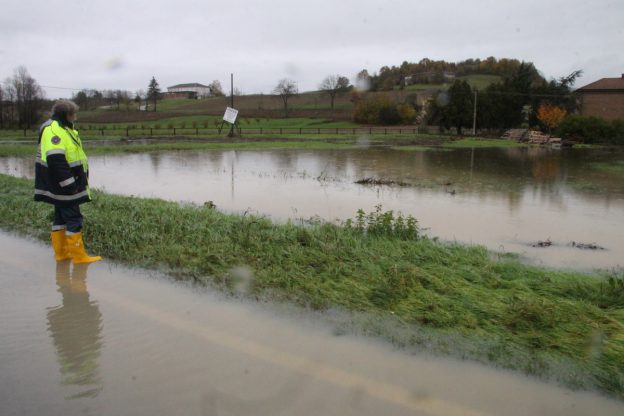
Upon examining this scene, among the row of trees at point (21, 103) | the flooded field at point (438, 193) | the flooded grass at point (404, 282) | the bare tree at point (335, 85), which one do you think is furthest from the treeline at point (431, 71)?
the flooded grass at point (404, 282)

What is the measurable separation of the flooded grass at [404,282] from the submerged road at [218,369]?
0.30 meters

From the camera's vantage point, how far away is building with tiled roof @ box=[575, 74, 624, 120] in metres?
57.9

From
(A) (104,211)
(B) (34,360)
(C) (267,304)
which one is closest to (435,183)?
(A) (104,211)

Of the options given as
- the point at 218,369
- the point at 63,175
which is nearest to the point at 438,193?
the point at 63,175

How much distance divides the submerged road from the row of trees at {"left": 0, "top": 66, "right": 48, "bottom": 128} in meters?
69.4

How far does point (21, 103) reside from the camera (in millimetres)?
68625

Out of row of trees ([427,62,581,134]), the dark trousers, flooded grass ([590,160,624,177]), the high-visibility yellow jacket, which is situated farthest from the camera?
row of trees ([427,62,581,134])

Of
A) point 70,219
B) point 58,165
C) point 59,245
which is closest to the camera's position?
point 58,165

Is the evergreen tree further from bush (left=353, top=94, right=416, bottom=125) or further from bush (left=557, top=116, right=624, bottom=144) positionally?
bush (left=557, top=116, right=624, bottom=144)

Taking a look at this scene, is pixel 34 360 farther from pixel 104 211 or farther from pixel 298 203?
pixel 298 203

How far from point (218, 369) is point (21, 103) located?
77100 mm

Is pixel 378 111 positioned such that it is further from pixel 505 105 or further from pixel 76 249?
pixel 76 249

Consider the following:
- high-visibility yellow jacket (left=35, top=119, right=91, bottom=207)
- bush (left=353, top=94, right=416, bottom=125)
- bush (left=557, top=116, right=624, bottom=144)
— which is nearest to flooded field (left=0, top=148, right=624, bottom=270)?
high-visibility yellow jacket (left=35, top=119, right=91, bottom=207)

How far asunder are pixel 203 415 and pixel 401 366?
1.42m
